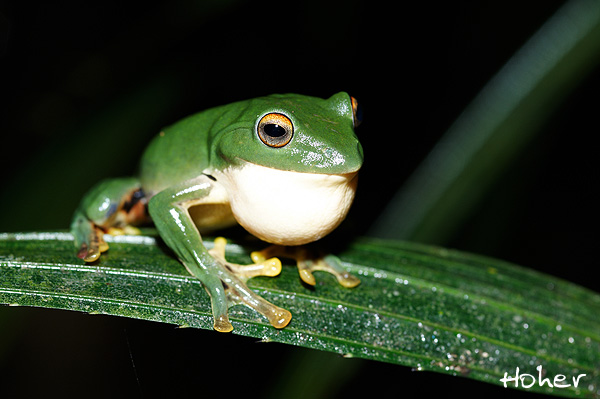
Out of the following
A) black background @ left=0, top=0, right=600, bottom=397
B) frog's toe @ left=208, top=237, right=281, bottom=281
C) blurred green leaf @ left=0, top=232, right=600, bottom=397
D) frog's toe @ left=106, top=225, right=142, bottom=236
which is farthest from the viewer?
black background @ left=0, top=0, right=600, bottom=397

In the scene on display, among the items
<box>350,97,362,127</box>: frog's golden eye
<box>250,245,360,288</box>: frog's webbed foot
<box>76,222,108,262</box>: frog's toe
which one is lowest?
<box>76,222,108,262</box>: frog's toe

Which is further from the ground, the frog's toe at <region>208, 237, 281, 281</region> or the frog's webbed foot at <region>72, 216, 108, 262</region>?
the frog's toe at <region>208, 237, 281, 281</region>

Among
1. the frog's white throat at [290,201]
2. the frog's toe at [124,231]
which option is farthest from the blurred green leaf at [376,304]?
the frog's white throat at [290,201]

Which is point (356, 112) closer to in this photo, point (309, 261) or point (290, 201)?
point (290, 201)

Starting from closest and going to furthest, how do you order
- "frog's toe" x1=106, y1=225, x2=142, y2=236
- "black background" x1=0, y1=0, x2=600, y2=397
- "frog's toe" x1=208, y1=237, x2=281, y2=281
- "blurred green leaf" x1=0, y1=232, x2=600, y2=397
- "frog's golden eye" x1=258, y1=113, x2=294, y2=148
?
1. "blurred green leaf" x1=0, y1=232, x2=600, y2=397
2. "frog's golden eye" x1=258, y1=113, x2=294, y2=148
3. "frog's toe" x1=208, y1=237, x2=281, y2=281
4. "frog's toe" x1=106, y1=225, x2=142, y2=236
5. "black background" x1=0, y1=0, x2=600, y2=397

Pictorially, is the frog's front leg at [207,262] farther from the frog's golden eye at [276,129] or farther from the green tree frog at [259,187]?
the frog's golden eye at [276,129]

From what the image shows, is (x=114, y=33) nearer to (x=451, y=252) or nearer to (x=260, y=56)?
(x=260, y=56)

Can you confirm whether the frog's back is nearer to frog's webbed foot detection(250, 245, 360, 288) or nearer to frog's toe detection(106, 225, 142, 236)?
frog's toe detection(106, 225, 142, 236)

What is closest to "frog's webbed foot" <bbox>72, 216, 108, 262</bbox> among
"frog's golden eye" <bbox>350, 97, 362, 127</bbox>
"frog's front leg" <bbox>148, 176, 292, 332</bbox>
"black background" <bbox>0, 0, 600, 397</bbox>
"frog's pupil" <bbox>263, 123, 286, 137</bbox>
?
"frog's front leg" <bbox>148, 176, 292, 332</bbox>
